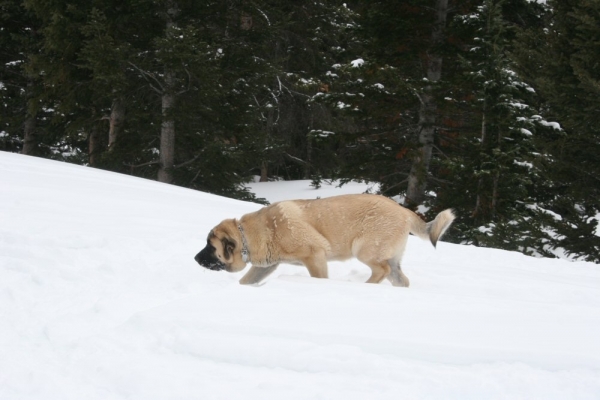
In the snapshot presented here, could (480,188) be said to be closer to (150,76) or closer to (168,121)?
(168,121)

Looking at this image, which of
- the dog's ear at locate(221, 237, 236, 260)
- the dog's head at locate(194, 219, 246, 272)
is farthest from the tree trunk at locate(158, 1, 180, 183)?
the dog's ear at locate(221, 237, 236, 260)

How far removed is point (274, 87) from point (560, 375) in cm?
2451

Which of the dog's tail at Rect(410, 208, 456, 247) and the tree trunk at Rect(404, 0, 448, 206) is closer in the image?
the dog's tail at Rect(410, 208, 456, 247)

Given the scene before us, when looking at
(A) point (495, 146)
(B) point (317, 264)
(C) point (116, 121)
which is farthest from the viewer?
(C) point (116, 121)

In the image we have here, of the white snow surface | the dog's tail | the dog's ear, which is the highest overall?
the dog's tail

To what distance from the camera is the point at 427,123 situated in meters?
14.3

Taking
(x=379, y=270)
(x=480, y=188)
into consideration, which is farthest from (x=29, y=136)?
(x=379, y=270)

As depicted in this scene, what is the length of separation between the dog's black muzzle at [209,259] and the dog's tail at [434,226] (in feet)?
7.42

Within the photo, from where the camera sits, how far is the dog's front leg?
6227 mm

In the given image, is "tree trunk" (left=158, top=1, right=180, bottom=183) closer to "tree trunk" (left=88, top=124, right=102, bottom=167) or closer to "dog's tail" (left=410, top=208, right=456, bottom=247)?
"tree trunk" (left=88, top=124, right=102, bottom=167)

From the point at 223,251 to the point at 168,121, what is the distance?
11.1 meters

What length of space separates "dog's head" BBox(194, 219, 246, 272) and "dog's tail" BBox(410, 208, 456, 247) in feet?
6.66

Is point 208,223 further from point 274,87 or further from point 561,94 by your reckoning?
point 274,87

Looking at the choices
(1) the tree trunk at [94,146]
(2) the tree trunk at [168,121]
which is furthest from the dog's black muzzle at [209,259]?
(1) the tree trunk at [94,146]
